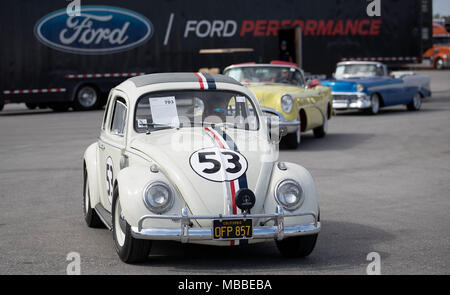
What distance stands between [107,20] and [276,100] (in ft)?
42.3

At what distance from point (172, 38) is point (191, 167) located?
69.5 ft

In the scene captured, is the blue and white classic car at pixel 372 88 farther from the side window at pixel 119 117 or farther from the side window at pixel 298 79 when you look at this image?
the side window at pixel 119 117

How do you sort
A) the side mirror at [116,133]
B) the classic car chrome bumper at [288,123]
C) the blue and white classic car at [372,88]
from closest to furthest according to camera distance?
1. the side mirror at [116,133]
2. the classic car chrome bumper at [288,123]
3. the blue and white classic car at [372,88]

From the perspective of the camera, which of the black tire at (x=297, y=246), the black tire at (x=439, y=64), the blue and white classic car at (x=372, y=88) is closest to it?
the black tire at (x=297, y=246)

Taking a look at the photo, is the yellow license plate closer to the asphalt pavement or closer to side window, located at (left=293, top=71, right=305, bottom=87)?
the asphalt pavement

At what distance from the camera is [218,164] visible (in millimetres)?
6555

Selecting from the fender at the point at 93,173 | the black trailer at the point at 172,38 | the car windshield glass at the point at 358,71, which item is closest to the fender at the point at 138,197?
the fender at the point at 93,173

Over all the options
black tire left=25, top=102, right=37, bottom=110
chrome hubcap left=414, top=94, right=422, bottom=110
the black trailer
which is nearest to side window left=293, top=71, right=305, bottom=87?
chrome hubcap left=414, top=94, right=422, bottom=110

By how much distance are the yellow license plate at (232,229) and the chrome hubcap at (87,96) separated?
66.6 ft

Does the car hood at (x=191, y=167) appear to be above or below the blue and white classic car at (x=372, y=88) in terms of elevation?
above

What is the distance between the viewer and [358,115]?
72.5 ft

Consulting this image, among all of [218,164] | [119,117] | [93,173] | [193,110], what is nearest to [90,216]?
[93,173]

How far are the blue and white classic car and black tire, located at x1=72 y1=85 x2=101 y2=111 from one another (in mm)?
8037

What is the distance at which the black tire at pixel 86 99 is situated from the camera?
84.6 ft
